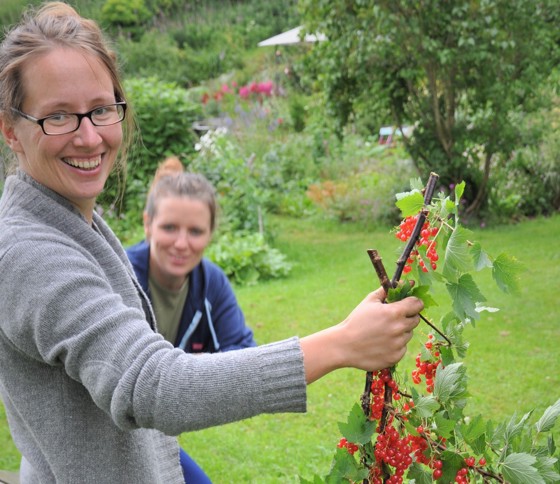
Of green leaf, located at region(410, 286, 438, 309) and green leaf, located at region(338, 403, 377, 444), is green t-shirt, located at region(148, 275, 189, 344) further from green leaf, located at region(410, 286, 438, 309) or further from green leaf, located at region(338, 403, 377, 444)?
green leaf, located at region(410, 286, 438, 309)

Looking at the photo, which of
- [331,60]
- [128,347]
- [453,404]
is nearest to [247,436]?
[453,404]

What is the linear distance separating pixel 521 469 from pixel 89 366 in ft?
2.82

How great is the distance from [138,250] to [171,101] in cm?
801

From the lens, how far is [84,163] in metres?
1.58

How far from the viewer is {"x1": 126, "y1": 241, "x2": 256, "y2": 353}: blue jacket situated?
114 inches

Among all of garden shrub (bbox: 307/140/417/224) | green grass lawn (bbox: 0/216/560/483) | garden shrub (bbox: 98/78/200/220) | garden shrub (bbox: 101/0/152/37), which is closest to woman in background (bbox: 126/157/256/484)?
green grass lawn (bbox: 0/216/560/483)

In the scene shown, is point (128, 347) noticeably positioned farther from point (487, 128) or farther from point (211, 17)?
point (211, 17)

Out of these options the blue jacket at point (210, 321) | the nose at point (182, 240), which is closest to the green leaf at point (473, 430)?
the blue jacket at point (210, 321)

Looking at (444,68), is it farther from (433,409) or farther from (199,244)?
(433,409)

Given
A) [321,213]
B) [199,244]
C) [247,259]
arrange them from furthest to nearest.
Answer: [321,213] < [247,259] < [199,244]

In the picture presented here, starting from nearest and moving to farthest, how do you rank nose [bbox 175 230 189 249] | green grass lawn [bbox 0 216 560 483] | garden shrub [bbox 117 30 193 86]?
nose [bbox 175 230 189 249] → green grass lawn [bbox 0 216 560 483] → garden shrub [bbox 117 30 193 86]

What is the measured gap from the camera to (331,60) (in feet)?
30.8

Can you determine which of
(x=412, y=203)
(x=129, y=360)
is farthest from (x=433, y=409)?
(x=129, y=360)

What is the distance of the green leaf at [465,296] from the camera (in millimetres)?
1464
